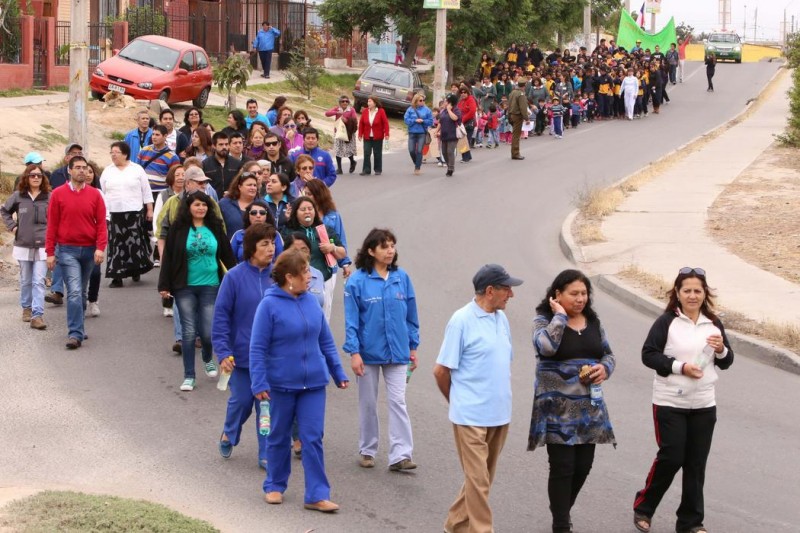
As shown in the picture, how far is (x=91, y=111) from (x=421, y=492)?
20.4 metres

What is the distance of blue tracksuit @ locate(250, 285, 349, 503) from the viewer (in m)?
7.63

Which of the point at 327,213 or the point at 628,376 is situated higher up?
the point at 327,213

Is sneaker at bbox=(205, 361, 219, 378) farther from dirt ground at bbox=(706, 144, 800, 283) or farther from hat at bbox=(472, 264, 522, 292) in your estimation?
dirt ground at bbox=(706, 144, 800, 283)

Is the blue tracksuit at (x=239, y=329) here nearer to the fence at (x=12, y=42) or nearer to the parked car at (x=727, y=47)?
the fence at (x=12, y=42)

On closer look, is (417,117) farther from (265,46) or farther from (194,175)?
(265,46)

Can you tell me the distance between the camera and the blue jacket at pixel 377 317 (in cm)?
→ 850

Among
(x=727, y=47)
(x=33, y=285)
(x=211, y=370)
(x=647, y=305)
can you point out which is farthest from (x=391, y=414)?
(x=727, y=47)

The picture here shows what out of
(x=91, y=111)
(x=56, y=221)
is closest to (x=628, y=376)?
(x=56, y=221)

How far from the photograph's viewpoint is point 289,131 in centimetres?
1683

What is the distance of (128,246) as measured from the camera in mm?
13766

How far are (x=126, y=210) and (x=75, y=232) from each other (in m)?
1.61

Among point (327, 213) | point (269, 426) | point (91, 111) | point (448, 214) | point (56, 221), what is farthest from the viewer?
point (91, 111)

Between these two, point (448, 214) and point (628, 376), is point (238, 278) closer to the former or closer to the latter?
point (628, 376)

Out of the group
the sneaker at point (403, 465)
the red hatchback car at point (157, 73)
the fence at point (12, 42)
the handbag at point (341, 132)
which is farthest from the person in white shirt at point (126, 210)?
the fence at point (12, 42)
